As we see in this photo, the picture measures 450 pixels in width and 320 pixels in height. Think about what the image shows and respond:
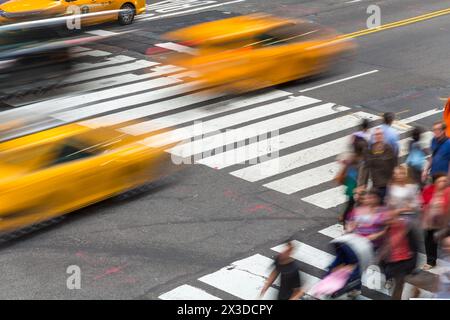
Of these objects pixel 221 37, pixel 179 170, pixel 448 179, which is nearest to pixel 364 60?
pixel 221 37

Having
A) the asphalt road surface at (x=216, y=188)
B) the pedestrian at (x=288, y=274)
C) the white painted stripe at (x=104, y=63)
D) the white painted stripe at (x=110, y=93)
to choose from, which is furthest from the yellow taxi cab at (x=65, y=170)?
the white painted stripe at (x=104, y=63)

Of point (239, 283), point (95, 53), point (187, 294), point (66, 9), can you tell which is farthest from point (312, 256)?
point (66, 9)

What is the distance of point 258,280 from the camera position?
43.3 ft

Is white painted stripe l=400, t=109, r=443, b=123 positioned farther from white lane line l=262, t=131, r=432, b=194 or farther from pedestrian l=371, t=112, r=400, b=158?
pedestrian l=371, t=112, r=400, b=158

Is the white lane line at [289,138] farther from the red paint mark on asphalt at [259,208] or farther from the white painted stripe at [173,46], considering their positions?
the white painted stripe at [173,46]

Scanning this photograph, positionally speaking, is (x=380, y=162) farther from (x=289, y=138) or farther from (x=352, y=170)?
(x=289, y=138)

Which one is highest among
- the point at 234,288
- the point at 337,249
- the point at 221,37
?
the point at 221,37

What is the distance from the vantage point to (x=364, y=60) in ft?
80.0

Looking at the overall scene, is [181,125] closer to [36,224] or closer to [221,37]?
[221,37]

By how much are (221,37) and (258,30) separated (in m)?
0.97

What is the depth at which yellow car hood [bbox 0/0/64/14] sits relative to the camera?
26.8 meters

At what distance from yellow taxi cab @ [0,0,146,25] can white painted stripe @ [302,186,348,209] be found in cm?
1218

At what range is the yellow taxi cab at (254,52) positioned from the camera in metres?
21.1

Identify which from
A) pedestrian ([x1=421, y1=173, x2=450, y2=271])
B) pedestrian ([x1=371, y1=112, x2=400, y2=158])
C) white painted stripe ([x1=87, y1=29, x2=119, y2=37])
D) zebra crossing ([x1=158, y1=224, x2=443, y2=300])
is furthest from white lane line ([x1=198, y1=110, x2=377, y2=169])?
white painted stripe ([x1=87, y1=29, x2=119, y2=37])
